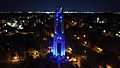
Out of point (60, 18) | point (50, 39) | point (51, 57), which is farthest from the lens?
point (50, 39)

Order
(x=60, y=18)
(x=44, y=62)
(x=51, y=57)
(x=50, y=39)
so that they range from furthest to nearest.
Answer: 1. (x=50, y=39)
2. (x=60, y=18)
3. (x=51, y=57)
4. (x=44, y=62)

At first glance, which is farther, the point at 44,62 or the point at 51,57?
the point at 51,57

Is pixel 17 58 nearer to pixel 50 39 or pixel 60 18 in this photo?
pixel 60 18

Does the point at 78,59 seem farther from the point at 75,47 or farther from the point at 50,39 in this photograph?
the point at 50,39

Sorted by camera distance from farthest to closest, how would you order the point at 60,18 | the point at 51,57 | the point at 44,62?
1. the point at 60,18
2. the point at 51,57
3. the point at 44,62

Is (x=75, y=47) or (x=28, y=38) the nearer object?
(x=75, y=47)

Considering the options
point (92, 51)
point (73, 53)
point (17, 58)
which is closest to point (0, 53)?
point (17, 58)

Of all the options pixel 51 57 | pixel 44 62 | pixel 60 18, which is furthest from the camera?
pixel 60 18

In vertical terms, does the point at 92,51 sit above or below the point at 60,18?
below

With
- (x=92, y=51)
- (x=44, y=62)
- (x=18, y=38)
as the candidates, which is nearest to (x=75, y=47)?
(x=92, y=51)
